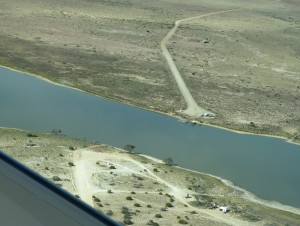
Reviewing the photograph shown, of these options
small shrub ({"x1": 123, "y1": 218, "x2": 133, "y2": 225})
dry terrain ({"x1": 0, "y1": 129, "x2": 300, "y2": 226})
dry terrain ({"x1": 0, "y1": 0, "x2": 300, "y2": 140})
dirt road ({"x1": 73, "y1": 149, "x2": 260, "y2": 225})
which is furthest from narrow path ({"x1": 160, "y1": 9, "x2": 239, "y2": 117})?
small shrub ({"x1": 123, "y1": 218, "x2": 133, "y2": 225})

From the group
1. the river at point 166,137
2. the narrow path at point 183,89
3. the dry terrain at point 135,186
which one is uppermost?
the narrow path at point 183,89

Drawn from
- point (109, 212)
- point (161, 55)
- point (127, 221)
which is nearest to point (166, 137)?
point (109, 212)

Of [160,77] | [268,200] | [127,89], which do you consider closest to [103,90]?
[127,89]

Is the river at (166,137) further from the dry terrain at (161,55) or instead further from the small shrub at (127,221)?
the small shrub at (127,221)

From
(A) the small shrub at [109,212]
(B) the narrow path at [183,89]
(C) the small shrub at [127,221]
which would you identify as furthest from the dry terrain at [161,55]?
(C) the small shrub at [127,221]

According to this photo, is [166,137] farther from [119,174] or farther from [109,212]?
[109,212]

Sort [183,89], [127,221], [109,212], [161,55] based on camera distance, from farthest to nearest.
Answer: [161,55]
[183,89]
[109,212]
[127,221]
